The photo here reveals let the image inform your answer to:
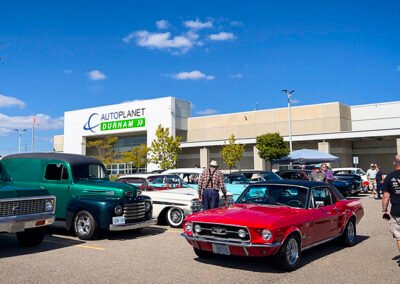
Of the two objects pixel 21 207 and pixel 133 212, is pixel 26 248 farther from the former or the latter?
pixel 133 212

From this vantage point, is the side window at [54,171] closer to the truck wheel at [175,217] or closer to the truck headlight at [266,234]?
the truck wheel at [175,217]

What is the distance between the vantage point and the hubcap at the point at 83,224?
9.43 metres

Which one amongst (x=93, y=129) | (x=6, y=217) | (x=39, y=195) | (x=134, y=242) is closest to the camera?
(x=6, y=217)

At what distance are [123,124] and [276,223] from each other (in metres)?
56.5

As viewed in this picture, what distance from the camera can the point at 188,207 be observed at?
1127cm

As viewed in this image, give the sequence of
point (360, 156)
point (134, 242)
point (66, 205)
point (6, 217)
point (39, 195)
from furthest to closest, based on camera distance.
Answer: point (360, 156)
point (66, 205)
point (134, 242)
point (39, 195)
point (6, 217)

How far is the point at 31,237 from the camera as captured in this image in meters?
8.62

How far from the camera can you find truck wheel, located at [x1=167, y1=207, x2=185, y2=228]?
37.7ft

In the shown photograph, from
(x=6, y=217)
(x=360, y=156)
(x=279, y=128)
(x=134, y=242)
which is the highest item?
(x=279, y=128)

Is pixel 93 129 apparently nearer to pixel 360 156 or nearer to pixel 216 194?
pixel 360 156

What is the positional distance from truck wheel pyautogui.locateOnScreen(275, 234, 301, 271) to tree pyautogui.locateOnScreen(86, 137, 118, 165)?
54.3m

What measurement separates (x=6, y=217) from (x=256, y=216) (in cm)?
461

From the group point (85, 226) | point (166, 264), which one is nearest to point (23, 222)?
point (85, 226)

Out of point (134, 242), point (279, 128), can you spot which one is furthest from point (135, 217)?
point (279, 128)
